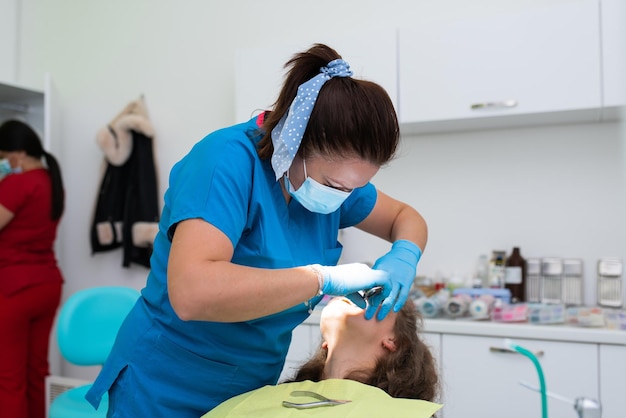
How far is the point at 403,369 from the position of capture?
4.45 ft

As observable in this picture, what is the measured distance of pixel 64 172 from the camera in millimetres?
3451

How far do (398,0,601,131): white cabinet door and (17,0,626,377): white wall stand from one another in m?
0.31

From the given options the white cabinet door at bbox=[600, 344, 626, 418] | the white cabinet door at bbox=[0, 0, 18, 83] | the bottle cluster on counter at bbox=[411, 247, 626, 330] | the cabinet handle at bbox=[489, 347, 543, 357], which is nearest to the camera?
the white cabinet door at bbox=[600, 344, 626, 418]

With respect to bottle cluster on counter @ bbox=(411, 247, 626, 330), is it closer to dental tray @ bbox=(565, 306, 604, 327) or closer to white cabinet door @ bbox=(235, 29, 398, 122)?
dental tray @ bbox=(565, 306, 604, 327)

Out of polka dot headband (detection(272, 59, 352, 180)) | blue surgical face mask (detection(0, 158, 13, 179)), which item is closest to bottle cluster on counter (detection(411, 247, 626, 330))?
polka dot headband (detection(272, 59, 352, 180))

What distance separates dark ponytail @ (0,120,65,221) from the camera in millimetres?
2791

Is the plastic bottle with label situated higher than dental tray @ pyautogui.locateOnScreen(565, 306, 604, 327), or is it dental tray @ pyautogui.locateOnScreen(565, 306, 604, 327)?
the plastic bottle with label

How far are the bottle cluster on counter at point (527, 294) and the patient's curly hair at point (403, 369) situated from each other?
0.80m

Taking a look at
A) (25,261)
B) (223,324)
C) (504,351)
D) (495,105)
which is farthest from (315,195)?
(25,261)

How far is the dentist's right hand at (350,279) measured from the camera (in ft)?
3.49

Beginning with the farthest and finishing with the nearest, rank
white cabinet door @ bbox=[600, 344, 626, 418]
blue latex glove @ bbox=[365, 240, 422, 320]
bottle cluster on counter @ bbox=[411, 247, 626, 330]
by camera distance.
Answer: bottle cluster on counter @ bbox=[411, 247, 626, 330] → white cabinet door @ bbox=[600, 344, 626, 418] → blue latex glove @ bbox=[365, 240, 422, 320]

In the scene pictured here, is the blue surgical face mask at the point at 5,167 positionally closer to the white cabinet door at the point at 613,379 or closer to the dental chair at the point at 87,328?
the dental chair at the point at 87,328

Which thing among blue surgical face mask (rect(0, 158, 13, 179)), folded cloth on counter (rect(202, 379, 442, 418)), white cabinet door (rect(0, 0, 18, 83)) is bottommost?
folded cloth on counter (rect(202, 379, 442, 418))

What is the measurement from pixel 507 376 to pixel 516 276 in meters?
0.47
